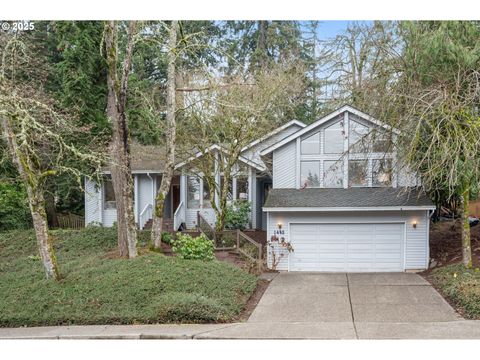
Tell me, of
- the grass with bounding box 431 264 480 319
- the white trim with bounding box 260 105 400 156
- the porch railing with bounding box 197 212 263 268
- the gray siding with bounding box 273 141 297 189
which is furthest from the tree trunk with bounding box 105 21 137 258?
the grass with bounding box 431 264 480 319

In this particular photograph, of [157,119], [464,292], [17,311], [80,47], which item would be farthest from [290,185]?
[17,311]

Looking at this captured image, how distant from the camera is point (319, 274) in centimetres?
1245

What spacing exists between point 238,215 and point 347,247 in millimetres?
5014

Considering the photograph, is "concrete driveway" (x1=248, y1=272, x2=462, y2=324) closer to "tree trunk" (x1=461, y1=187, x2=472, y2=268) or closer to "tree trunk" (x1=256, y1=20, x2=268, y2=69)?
Result: "tree trunk" (x1=461, y1=187, x2=472, y2=268)

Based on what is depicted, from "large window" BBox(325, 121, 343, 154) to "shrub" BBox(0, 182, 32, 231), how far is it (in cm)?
1140

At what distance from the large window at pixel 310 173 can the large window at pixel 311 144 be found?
342 mm

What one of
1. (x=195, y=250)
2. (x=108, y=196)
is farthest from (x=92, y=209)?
(x=195, y=250)

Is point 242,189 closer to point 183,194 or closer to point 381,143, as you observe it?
point 183,194

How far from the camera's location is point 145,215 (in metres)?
17.7

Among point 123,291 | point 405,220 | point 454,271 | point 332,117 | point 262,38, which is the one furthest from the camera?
point 262,38

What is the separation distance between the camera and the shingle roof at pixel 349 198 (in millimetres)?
12523

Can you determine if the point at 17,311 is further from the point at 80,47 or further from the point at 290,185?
the point at 290,185

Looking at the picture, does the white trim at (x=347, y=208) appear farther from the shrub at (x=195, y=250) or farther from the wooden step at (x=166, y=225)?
the wooden step at (x=166, y=225)
